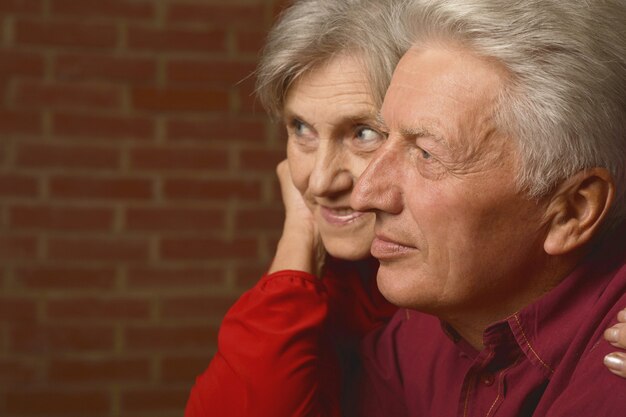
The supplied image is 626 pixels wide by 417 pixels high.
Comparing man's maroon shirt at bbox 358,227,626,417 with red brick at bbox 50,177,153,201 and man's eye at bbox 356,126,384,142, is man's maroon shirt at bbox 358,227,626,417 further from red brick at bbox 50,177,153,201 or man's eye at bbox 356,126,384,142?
red brick at bbox 50,177,153,201

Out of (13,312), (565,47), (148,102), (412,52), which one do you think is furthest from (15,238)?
(565,47)

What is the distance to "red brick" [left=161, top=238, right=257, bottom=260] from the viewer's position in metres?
2.75

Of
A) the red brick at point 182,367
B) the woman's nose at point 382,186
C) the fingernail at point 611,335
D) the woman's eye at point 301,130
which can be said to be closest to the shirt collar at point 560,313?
the fingernail at point 611,335

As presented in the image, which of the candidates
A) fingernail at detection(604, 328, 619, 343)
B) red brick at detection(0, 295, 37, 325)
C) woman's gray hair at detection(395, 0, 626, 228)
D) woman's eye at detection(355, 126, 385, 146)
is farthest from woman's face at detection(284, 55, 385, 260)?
red brick at detection(0, 295, 37, 325)

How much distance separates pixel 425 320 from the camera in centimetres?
150

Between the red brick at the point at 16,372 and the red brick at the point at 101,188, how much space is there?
525 millimetres

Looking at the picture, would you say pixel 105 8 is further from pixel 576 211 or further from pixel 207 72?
pixel 576 211

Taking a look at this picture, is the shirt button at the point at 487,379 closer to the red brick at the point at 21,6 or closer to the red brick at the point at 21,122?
the red brick at the point at 21,122

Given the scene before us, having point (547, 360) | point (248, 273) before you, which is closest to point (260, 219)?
point (248, 273)

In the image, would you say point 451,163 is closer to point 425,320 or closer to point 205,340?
point 425,320

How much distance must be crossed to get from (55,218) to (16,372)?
19.3 inches

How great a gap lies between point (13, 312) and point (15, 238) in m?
0.23

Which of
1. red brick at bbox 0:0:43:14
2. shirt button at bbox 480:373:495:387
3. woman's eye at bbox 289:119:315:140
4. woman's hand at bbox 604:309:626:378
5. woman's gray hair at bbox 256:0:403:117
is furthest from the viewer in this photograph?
red brick at bbox 0:0:43:14

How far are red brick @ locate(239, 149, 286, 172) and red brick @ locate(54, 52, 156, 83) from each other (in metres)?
0.37
